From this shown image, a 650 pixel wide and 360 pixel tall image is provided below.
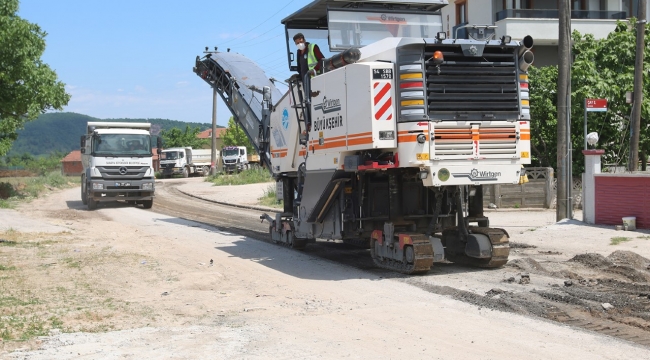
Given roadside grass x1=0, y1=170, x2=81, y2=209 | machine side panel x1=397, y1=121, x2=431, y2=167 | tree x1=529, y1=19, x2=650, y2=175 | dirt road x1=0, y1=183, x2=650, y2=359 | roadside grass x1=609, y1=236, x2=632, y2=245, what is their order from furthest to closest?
1. roadside grass x1=0, y1=170, x2=81, y2=209
2. tree x1=529, y1=19, x2=650, y2=175
3. roadside grass x1=609, y1=236, x2=632, y2=245
4. machine side panel x1=397, y1=121, x2=431, y2=167
5. dirt road x1=0, y1=183, x2=650, y2=359

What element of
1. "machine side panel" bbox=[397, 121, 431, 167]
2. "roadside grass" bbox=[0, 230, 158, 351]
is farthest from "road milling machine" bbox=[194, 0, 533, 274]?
"roadside grass" bbox=[0, 230, 158, 351]

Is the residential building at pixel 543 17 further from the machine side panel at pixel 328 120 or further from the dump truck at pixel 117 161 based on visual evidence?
the machine side panel at pixel 328 120

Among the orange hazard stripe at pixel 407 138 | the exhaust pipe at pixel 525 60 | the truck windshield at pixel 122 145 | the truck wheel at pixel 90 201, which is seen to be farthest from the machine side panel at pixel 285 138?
the truck wheel at pixel 90 201

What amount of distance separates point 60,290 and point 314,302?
3744 millimetres

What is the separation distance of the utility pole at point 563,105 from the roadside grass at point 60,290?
1062cm

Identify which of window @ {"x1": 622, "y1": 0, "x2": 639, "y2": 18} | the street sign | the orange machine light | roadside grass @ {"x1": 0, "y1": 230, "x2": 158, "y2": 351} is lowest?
roadside grass @ {"x1": 0, "y1": 230, "x2": 158, "y2": 351}

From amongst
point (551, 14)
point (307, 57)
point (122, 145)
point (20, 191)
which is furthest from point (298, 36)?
point (20, 191)

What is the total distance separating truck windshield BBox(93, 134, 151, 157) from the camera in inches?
1075

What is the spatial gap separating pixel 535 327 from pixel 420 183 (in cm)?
466

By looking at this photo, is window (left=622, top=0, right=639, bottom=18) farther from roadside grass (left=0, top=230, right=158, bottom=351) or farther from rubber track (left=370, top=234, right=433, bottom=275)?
roadside grass (left=0, top=230, right=158, bottom=351)

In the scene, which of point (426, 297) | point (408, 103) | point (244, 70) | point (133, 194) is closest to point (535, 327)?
point (426, 297)

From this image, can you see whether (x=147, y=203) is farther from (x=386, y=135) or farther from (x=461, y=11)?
(x=461, y=11)

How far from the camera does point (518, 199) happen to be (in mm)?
24359

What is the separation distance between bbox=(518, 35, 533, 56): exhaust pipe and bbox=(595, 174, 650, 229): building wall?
6783 millimetres
